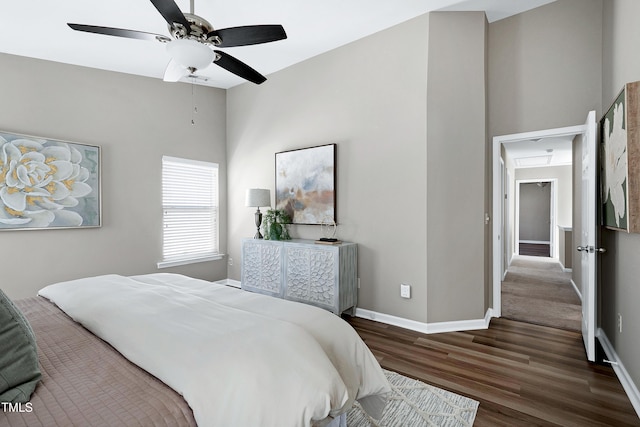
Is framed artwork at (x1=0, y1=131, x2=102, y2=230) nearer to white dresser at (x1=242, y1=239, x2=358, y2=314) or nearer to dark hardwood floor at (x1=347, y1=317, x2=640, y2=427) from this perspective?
white dresser at (x1=242, y1=239, x2=358, y2=314)

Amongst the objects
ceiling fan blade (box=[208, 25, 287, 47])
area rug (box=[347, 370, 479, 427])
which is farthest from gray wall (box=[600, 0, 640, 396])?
ceiling fan blade (box=[208, 25, 287, 47])

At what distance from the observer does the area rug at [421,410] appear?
193cm

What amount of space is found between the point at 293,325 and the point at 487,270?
278 cm

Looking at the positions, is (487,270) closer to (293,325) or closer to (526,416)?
(526,416)

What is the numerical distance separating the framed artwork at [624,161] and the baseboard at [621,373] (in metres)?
0.99

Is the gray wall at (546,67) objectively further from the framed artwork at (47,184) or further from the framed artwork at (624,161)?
the framed artwork at (47,184)

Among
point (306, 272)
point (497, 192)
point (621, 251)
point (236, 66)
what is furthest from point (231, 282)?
point (621, 251)

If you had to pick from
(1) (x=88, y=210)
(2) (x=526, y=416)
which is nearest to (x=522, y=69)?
(2) (x=526, y=416)

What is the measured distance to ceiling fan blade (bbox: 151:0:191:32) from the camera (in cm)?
180

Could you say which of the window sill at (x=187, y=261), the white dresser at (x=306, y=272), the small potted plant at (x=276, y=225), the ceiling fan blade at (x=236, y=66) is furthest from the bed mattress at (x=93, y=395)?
the window sill at (x=187, y=261)

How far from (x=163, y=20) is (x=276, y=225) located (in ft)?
7.94

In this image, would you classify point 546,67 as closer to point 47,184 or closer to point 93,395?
point 93,395

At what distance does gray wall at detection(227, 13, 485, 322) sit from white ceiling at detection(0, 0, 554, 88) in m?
0.21

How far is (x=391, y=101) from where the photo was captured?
3.52 metres
